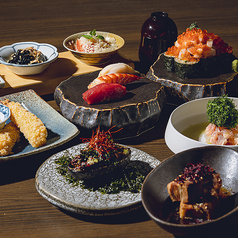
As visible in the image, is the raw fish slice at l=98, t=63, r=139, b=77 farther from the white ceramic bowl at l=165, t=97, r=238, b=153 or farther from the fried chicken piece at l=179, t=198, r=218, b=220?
the fried chicken piece at l=179, t=198, r=218, b=220

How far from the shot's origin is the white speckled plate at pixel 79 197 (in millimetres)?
1108

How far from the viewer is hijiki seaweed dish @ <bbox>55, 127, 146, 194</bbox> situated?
47.1 inches

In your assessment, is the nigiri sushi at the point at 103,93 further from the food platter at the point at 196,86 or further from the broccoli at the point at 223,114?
the broccoli at the point at 223,114

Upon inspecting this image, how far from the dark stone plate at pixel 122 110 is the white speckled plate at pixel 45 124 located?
0.19ft

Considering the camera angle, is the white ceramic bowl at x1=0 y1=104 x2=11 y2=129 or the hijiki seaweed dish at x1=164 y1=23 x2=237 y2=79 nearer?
the white ceramic bowl at x1=0 y1=104 x2=11 y2=129

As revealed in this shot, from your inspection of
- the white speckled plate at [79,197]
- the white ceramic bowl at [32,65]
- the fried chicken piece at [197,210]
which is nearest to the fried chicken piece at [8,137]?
the white speckled plate at [79,197]

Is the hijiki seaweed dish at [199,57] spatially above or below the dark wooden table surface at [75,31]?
above

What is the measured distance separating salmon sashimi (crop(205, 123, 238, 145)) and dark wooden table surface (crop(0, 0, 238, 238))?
194mm

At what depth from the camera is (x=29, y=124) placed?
4.85 feet

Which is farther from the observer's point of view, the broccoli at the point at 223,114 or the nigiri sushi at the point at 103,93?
the nigiri sushi at the point at 103,93

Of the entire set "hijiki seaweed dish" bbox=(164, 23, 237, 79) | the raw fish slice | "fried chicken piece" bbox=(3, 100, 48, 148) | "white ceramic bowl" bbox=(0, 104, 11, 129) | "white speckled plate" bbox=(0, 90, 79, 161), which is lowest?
"white speckled plate" bbox=(0, 90, 79, 161)

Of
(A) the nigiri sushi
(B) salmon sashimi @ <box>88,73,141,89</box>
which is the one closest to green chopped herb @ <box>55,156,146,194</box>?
(A) the nigiri sushi

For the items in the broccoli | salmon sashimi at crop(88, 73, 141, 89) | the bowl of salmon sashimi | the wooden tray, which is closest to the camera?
the broccoli

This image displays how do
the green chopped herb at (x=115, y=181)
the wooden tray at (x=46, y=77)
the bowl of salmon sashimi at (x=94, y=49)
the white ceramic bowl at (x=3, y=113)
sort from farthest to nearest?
the bowl of salmon sashimi at (x=94, y=49) → the wooden tray at (x=46, y=77) → the white ceramic bowl at (x=3, y=113) → the green chopped herb at (x=115, y=181)
